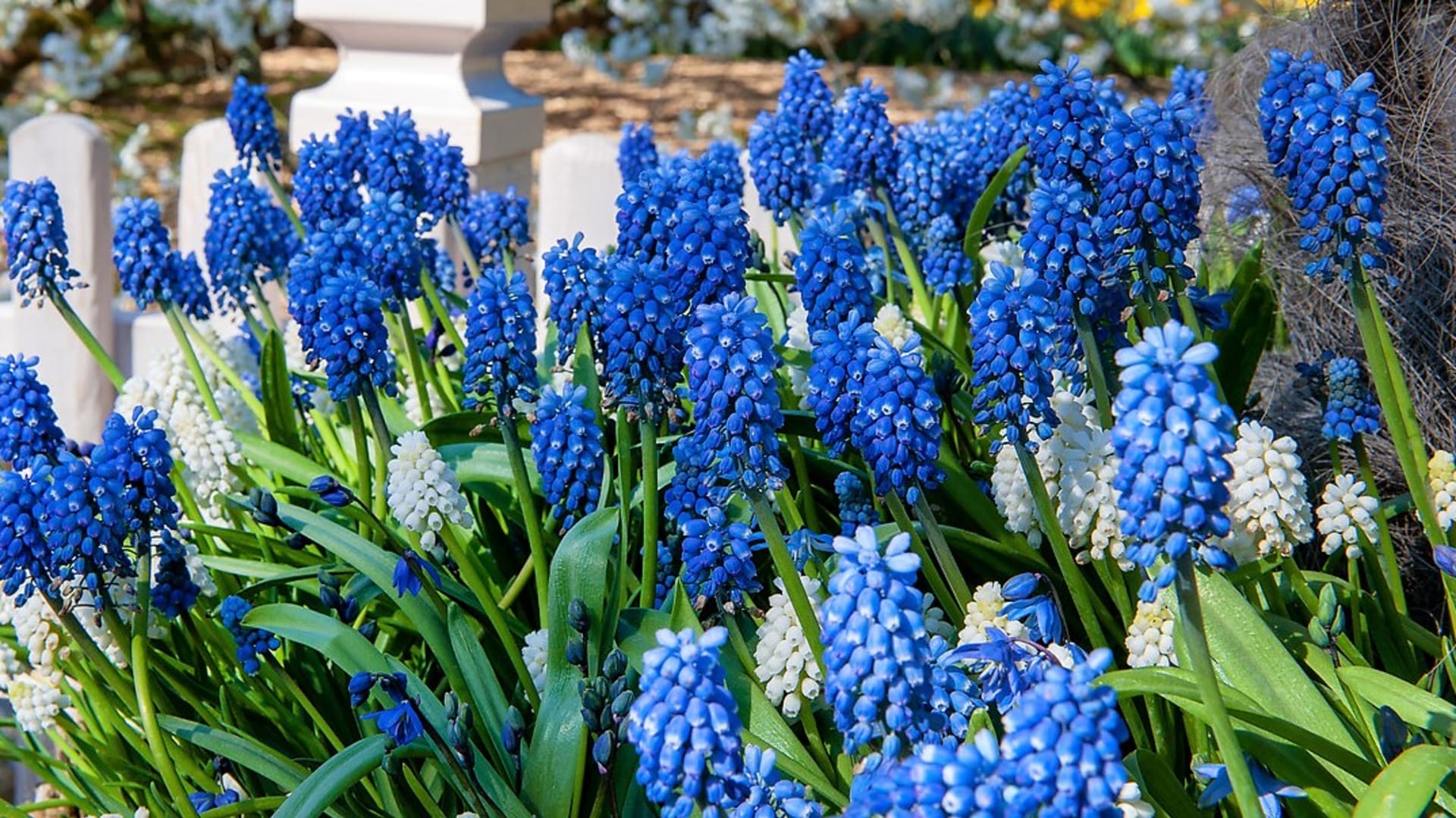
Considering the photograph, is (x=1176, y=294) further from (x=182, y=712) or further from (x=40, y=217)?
(x=40, y=217)

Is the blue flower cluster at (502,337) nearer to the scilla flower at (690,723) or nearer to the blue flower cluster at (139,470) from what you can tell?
the blue flower cluster at (139,470)

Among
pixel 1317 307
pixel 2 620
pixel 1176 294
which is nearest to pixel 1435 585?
pixel 1317 307

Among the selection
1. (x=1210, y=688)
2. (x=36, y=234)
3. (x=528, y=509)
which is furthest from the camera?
(x=36, y=234)

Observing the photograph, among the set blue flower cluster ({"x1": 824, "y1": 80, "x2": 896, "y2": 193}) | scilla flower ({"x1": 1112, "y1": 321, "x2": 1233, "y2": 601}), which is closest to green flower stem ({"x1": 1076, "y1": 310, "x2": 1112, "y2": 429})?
scilla flower ({"x1": 1112, "y1": 321, "x2": 1233, "y2": 601})

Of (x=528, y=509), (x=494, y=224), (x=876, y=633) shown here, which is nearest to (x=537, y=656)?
(x=528, y=509)

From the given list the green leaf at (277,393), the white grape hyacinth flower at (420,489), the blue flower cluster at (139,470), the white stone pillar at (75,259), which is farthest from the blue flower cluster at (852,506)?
the white stone pillar at (75,259)

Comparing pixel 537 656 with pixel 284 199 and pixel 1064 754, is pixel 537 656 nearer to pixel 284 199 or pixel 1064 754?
pixel 1064 754

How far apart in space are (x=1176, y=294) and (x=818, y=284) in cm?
48

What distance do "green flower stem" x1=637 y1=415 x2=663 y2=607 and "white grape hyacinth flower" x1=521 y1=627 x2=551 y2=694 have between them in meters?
0.15

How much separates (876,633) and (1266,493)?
80cm

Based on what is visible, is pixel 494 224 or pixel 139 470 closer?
pixel 139 470

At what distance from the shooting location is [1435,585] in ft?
8.41

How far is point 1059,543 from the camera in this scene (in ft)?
6.21

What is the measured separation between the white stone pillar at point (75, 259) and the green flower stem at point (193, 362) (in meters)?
1.49
